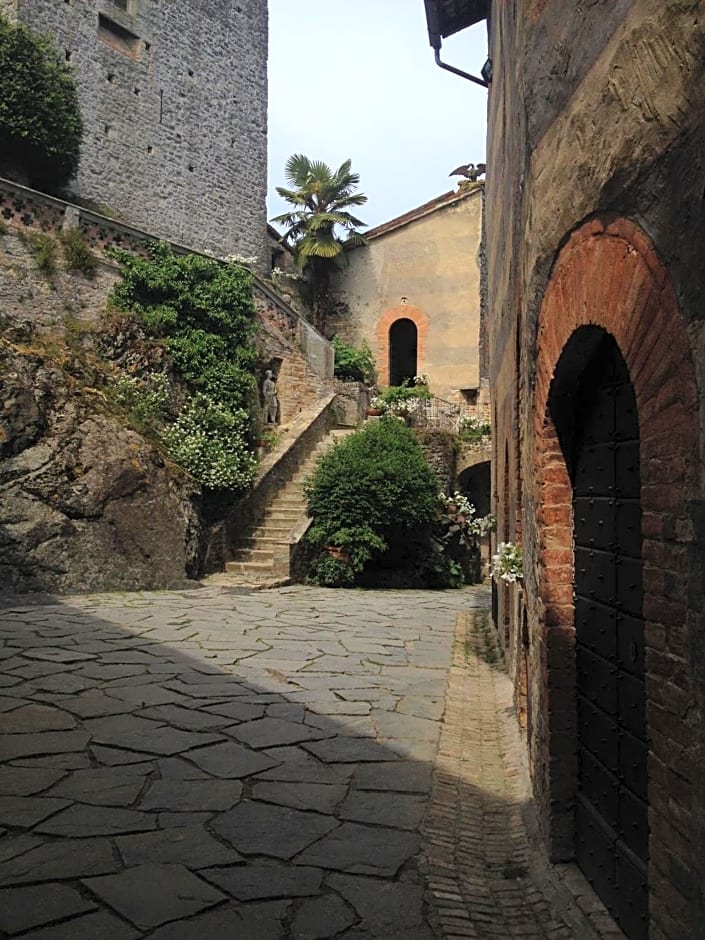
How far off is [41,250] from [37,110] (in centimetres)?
567

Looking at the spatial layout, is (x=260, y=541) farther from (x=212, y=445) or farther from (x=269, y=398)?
(x=269, y=398)

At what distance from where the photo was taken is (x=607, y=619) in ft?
9.02

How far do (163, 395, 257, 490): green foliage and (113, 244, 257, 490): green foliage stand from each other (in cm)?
2

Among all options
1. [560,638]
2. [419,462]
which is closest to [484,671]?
[560,638]

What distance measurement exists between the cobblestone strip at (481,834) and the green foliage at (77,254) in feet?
38.7

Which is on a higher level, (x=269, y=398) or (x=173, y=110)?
(x=173, y=110)

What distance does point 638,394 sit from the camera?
2074 millimetres

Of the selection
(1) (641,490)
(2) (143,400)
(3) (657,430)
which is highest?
(2) (143,400)

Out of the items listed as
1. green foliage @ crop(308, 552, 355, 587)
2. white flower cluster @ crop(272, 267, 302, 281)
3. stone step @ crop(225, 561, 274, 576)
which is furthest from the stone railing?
green foliage @ crop(308, 552, 355, 587)

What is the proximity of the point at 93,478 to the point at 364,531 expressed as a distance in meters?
4.47

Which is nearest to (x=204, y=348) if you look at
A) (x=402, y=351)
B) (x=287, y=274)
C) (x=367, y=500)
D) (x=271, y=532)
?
(x=271, y=532)

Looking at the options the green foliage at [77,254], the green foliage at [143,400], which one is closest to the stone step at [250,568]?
the green foliage at [143,400]

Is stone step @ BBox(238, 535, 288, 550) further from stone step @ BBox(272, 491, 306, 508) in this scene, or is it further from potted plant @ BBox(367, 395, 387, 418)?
potted plant @ BBox(367, 395, 387, 418)

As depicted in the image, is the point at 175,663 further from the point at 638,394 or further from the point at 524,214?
the point at 638,394
